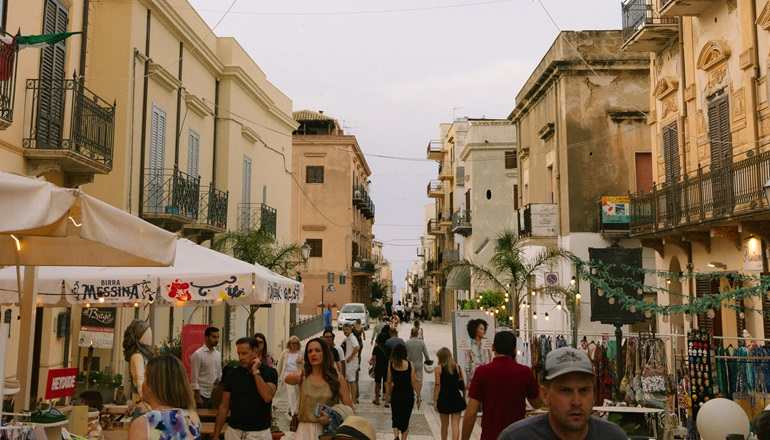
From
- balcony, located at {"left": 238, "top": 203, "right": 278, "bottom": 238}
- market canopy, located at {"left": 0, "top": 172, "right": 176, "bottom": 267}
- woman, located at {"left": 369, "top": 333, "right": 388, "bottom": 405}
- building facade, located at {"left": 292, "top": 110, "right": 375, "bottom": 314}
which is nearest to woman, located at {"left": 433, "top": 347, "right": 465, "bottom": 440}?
market canopy, located at {"left": 0, "top": 172, "right": 176, "bottom": 267}

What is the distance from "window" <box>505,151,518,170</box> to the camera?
4169cm

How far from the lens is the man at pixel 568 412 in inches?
123

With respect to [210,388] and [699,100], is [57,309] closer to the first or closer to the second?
[210,388]

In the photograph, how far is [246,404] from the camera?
20.9 ft

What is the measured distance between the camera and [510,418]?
6.09m

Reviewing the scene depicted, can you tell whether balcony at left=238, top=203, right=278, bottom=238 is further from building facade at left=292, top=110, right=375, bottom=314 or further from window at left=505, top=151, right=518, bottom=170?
building facade at left=292, top=110, right=375, bottom=314

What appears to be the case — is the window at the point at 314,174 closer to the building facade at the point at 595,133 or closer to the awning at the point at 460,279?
the awning at the point at 460,279

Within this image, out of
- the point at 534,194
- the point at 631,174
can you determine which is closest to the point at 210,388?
the point at 631,174

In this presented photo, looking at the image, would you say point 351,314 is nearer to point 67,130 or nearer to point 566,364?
point 67,130

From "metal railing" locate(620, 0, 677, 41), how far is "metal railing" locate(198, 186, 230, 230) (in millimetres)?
11404

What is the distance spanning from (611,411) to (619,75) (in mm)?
17711

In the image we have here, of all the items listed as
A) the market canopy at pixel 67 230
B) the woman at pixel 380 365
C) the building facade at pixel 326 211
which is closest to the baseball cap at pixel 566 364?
the market canopy at pixel 67 230

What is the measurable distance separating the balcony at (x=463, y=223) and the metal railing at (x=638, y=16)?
2610cm

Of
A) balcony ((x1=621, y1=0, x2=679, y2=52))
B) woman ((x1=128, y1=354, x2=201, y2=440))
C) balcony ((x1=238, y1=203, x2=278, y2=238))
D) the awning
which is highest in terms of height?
balcony ((x1=621, y1=0, x2=679, y2=52))
